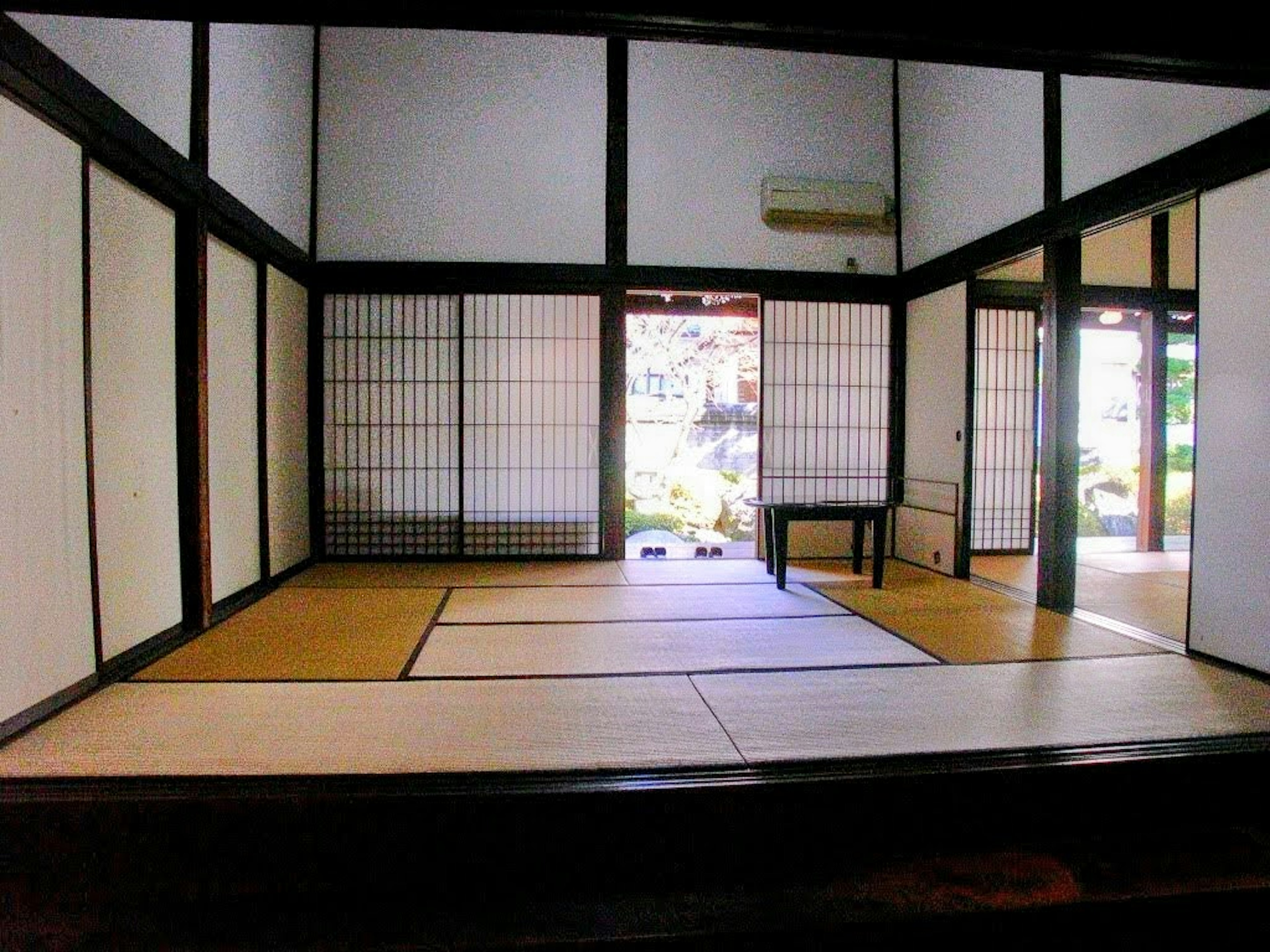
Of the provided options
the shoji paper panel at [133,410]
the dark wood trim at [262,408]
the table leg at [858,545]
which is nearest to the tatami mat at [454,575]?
the dark wood trim at [262,408]

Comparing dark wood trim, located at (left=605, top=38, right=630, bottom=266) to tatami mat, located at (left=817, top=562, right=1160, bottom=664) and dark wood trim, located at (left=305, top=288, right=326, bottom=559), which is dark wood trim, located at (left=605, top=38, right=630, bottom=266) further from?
tatami mat, located at (left=817, top=562, right=1160, bottom=664)

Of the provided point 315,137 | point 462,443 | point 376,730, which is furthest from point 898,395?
point 376,730

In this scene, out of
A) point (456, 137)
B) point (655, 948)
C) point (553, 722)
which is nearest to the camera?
point (655, 948)

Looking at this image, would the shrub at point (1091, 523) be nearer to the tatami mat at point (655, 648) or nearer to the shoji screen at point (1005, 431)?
the shoji screen at point (1005, 431)

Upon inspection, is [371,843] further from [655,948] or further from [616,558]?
[616,558]

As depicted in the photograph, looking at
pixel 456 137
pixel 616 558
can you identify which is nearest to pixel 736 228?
pixel 456 137

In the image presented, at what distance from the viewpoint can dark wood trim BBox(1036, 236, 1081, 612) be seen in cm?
379

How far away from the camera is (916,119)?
523 cm

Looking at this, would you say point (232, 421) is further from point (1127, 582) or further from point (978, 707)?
point (1127, 582)

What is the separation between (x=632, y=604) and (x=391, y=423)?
8.05 feet

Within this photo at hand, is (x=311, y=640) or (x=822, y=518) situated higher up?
(x=822, y=518)

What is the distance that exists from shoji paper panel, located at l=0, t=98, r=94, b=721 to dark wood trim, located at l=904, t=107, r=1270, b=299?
4.12 meters

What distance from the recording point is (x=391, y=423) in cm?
528

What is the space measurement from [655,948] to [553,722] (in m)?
0.74
